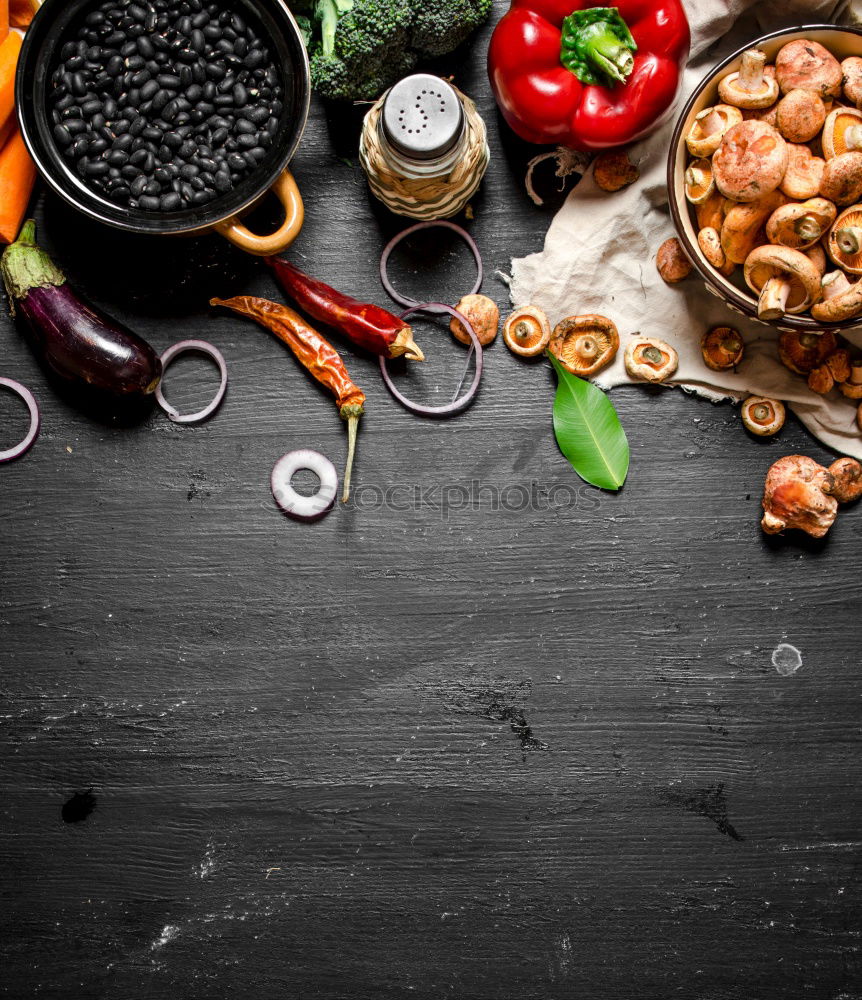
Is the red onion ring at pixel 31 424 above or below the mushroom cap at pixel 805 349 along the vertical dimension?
below

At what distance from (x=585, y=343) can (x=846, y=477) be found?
0.63 m

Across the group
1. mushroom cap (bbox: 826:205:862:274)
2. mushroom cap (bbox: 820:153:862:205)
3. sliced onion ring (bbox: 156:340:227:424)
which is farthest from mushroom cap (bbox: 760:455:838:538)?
sliced onion ring (bbox: 156:340:227:424)

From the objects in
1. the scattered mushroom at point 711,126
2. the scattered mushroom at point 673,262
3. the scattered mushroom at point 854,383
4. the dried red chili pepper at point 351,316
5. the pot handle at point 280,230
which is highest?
the scattered mushroom at point 711,126

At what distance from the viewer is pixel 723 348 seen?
5.65ft

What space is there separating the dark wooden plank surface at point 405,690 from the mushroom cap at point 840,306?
34 cm

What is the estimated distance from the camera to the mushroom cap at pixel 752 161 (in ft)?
4.65

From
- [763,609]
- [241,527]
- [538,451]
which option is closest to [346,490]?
[241,527]

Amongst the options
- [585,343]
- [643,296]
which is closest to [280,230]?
[585,343]

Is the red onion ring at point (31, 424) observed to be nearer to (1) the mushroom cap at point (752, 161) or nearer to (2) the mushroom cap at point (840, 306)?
(1) the mushroom cap at point (752, 161)

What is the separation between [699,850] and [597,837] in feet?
0.74

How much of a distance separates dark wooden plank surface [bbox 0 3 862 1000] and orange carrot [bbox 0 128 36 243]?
8cm

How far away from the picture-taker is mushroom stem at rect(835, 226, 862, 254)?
142 cm

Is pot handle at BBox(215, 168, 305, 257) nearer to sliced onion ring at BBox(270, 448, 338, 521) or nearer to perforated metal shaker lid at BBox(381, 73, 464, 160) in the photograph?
perforated metal shaker lid at BBox(381, 73, 464, 160)

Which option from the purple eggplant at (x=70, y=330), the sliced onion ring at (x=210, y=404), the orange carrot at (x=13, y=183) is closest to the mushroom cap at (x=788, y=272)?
the sliced onion ring at (x=210, y=404)
